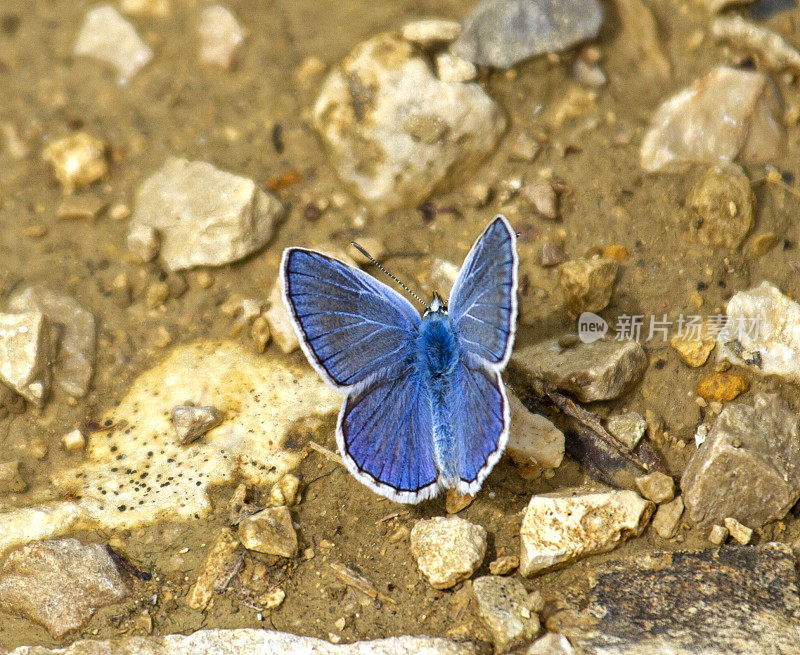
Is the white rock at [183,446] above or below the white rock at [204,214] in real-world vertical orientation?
below

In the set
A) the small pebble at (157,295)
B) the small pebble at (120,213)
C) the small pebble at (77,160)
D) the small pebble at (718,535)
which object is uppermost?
the small pebble at (77,160)

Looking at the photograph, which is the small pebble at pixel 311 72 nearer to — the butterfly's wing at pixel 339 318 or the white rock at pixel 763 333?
the butterfly's wing at pixel 339 318

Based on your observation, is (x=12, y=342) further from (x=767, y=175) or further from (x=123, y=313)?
(x=767, y=175)

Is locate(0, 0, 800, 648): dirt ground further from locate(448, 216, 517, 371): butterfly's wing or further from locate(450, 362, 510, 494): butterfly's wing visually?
locate(448, 216, 517, 371): butterfly's wing

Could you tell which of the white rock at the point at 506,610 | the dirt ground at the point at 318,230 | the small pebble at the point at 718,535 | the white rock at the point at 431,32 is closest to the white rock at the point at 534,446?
the dirt ground at the point at 318,230

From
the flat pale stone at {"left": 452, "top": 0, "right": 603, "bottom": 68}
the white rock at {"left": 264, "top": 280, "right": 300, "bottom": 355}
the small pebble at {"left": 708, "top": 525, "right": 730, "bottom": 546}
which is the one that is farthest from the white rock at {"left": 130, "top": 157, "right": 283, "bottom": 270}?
the small pebble at {"left": 708, "top": 525, "right": 730, "bottom": 546}

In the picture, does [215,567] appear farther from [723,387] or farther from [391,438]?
[723,387]
